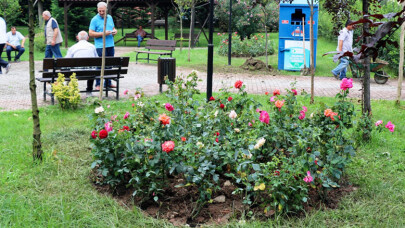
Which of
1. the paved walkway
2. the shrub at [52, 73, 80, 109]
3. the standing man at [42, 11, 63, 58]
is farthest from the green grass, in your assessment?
the standing man at [42, 11, 63, 58]

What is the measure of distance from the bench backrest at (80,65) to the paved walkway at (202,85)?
0.62 meters

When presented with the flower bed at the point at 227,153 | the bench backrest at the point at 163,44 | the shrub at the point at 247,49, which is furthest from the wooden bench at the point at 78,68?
the shrub at the point at 247,49

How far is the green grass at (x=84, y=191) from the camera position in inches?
138

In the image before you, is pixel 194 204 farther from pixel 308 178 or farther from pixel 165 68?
pixel 165 68

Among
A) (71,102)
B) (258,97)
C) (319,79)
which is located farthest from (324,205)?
(319,79)

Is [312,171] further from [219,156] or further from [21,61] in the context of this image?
[21,61]

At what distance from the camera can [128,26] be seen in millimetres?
39844

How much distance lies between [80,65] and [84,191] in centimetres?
484

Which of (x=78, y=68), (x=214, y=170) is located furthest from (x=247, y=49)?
(x=214, y=170)

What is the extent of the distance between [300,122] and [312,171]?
110 cm

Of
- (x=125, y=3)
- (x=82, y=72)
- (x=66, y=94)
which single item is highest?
(x=125, y=3)

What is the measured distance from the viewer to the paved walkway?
9.22 m

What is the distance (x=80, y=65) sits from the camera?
8.50 m

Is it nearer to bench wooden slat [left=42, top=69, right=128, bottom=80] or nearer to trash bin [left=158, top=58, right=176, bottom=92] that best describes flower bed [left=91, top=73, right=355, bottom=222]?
bench wooden slat [left=42, top=69, right=128, bottom=80]
